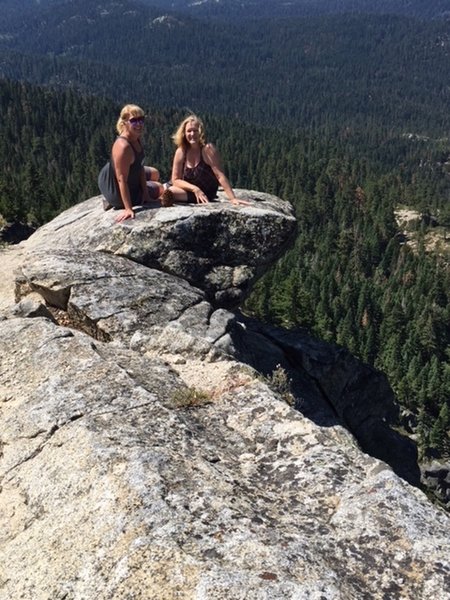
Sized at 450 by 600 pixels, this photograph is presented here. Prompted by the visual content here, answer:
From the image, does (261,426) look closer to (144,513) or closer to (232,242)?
(144,513)

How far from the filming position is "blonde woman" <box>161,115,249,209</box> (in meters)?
14.7

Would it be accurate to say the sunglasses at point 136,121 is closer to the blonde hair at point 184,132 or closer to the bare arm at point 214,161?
the blonde hair at point 184,132

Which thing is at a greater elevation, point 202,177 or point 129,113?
point 129,113

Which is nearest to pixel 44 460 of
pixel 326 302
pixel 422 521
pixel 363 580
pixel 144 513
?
pixel 144 513

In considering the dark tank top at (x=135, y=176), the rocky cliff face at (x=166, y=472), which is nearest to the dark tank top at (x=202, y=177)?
the dark tank top at (x=135, y=176)

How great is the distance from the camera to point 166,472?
276 inches

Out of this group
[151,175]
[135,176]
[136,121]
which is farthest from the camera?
[151,175]

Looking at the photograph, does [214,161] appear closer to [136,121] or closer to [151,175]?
[151,175]

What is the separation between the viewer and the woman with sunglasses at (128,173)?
43.4 ft

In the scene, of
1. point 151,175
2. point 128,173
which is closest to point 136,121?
point 128,173

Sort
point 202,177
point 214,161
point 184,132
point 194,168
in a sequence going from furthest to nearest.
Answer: point 202,177 → point 194,168 → point 214,161 → point 184,132

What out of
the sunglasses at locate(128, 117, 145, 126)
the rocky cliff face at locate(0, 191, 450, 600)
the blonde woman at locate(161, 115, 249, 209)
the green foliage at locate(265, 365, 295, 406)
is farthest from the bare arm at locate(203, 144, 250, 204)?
the green foliage at locate(265, 365, 295, 406)

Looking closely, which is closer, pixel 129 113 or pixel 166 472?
pixel 166 472

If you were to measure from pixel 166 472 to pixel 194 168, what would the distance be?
34.4 feet
